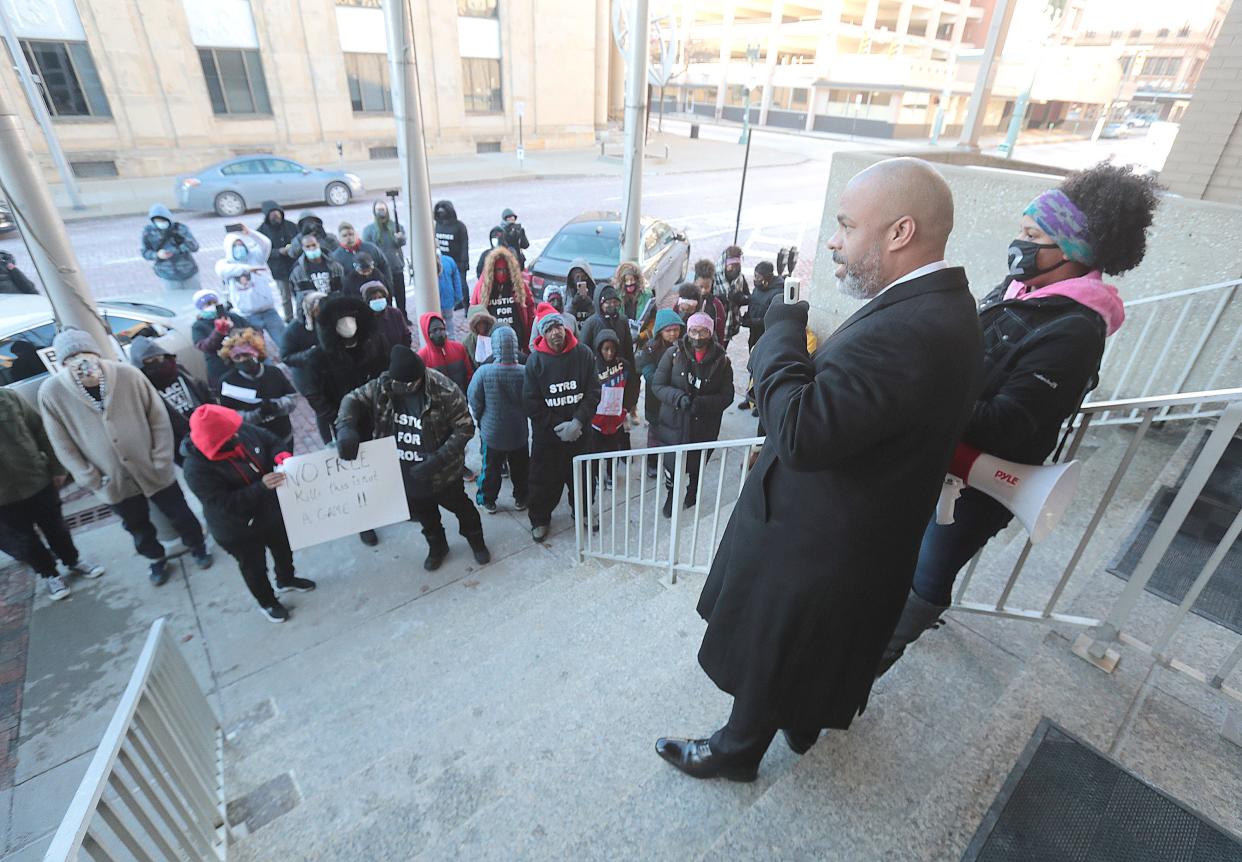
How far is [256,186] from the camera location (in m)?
16.9

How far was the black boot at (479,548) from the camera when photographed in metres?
4.90

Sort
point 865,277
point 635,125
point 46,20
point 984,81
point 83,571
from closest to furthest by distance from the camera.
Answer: point 865,277 → point 83,571 → point 635,125 → point 984,81 → point 46,20

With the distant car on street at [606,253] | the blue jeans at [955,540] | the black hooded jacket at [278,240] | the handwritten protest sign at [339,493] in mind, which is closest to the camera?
the blue jeans at [955,540]

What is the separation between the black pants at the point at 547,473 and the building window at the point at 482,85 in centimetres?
2648

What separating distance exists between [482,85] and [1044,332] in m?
30.0

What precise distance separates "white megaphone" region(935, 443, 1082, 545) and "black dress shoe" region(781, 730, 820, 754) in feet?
3.16

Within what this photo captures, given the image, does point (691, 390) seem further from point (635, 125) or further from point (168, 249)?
point (168, 249)

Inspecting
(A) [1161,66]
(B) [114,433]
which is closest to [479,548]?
(B) [114,433]

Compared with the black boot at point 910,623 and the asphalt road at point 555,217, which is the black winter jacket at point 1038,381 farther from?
the asphalt road at point 555,217

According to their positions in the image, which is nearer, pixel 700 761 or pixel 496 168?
pixel 700 761

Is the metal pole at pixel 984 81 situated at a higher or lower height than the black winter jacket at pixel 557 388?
higher

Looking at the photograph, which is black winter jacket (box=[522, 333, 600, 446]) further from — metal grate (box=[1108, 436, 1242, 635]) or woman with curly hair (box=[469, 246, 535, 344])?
metal grate (box=[1108, 436, 1242, 635])

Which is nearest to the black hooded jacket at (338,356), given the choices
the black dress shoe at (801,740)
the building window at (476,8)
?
the black dress shoe at (801,740)

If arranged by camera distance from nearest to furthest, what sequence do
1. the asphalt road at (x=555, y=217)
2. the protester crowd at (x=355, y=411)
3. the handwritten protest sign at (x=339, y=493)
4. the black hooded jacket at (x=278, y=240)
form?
the handwritten protest sign at (x=339, y=493), the protester crowd at (x=355, y=411), the black hooded jacket at (x=278, y=240), the asphalt road at (x=555, y=217)
